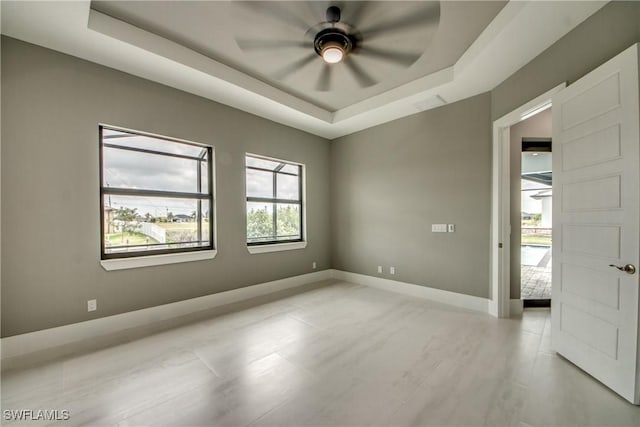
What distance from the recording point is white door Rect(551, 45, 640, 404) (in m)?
1.74

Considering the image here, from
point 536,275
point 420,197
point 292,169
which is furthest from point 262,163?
point 536,275

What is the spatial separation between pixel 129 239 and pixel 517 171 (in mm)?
5173

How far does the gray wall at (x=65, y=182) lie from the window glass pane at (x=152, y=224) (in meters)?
0.20

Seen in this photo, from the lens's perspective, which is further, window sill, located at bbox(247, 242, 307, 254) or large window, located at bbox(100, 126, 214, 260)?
window sill, located at bbox(247, 242, 307, 254)

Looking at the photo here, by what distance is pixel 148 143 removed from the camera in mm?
3215

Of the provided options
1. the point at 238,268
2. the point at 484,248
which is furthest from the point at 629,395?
the point at 238,268

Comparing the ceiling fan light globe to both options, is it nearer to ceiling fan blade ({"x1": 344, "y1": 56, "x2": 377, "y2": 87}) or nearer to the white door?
ceiling fan blade ({"x1": 344, "y1": 56, "x2": 377, "y2": 87})

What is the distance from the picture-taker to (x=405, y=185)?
4.35 meters

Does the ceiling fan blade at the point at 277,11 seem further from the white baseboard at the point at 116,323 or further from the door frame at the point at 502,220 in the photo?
the white baseboard at the point at 116,323

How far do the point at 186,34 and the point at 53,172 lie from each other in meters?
1.94


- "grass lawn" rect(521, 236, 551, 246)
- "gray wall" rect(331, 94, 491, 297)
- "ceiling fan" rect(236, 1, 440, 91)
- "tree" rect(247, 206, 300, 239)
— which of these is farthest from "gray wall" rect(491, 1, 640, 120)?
"grass lawn" rect(521, 236, 551, 246)

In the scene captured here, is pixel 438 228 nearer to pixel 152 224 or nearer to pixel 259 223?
pixel 259 223

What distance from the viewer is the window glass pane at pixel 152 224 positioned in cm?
295

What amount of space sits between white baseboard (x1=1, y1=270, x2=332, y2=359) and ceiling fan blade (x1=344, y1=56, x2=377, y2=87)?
3348 mm
